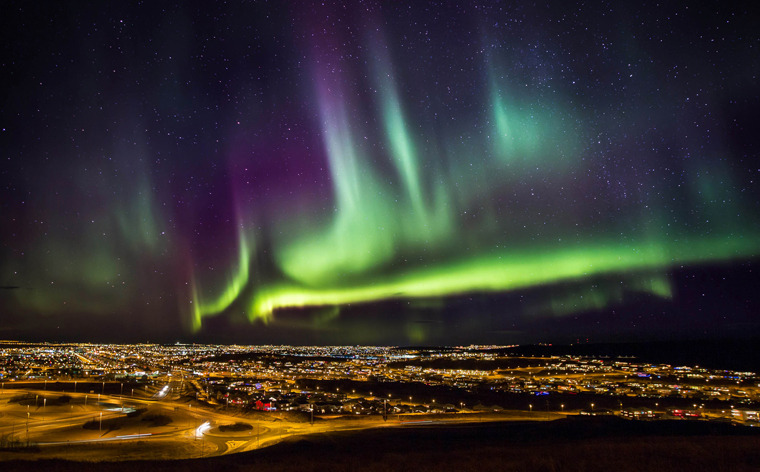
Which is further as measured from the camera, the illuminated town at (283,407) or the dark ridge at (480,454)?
the illuminated town at (283,407)

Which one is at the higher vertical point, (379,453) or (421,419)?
(379,453)


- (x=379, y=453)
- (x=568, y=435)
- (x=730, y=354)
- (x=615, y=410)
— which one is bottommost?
(x=730, y=354)

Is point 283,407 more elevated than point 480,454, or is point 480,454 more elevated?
point 480,454

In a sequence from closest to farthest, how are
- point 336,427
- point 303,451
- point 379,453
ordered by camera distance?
1. point 379,453
2. point 303,451
3. point 336,427

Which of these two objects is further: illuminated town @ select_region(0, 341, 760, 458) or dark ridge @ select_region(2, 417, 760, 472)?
illuminated town @ select_region(0, 341, 760, 458)

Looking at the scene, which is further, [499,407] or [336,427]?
[499,407]

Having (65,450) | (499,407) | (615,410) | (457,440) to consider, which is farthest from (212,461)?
(615,410)

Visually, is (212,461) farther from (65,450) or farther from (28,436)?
(28,436)

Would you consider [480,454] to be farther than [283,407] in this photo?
No

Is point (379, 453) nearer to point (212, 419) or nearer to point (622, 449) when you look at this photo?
point (622, 449)

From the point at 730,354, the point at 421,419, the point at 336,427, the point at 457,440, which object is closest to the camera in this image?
the point at 457,440
